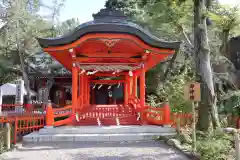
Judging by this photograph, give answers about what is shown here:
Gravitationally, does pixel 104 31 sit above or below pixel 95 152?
above

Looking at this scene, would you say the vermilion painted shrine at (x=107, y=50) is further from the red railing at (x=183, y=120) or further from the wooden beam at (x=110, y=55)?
the red railing at (x=183, y=120)

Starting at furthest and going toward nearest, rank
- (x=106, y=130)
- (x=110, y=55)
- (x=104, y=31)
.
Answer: (x=110, y=55) < (x=104, y=31) < (x=106, y=130)

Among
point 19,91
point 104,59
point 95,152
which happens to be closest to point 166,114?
point 95,152

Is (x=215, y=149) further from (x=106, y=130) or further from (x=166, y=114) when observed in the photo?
(x=106, y=130)

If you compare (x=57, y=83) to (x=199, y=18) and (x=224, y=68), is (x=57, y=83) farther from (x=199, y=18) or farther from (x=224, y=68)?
(x=199, y=18)

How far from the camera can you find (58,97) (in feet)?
96.0

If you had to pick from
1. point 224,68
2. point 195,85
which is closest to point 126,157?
point 195,85

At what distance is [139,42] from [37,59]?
19981 millimetres

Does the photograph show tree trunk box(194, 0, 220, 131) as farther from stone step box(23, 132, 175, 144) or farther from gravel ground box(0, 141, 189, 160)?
stone step box(23, 132, 175, 144)

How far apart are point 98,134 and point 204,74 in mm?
4334

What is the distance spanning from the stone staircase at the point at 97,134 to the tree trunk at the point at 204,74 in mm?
1427

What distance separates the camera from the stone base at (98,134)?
8.73 meters

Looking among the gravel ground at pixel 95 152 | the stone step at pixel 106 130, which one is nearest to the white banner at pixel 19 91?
the stone step at pixel 106 130

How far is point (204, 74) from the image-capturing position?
28.3ft
